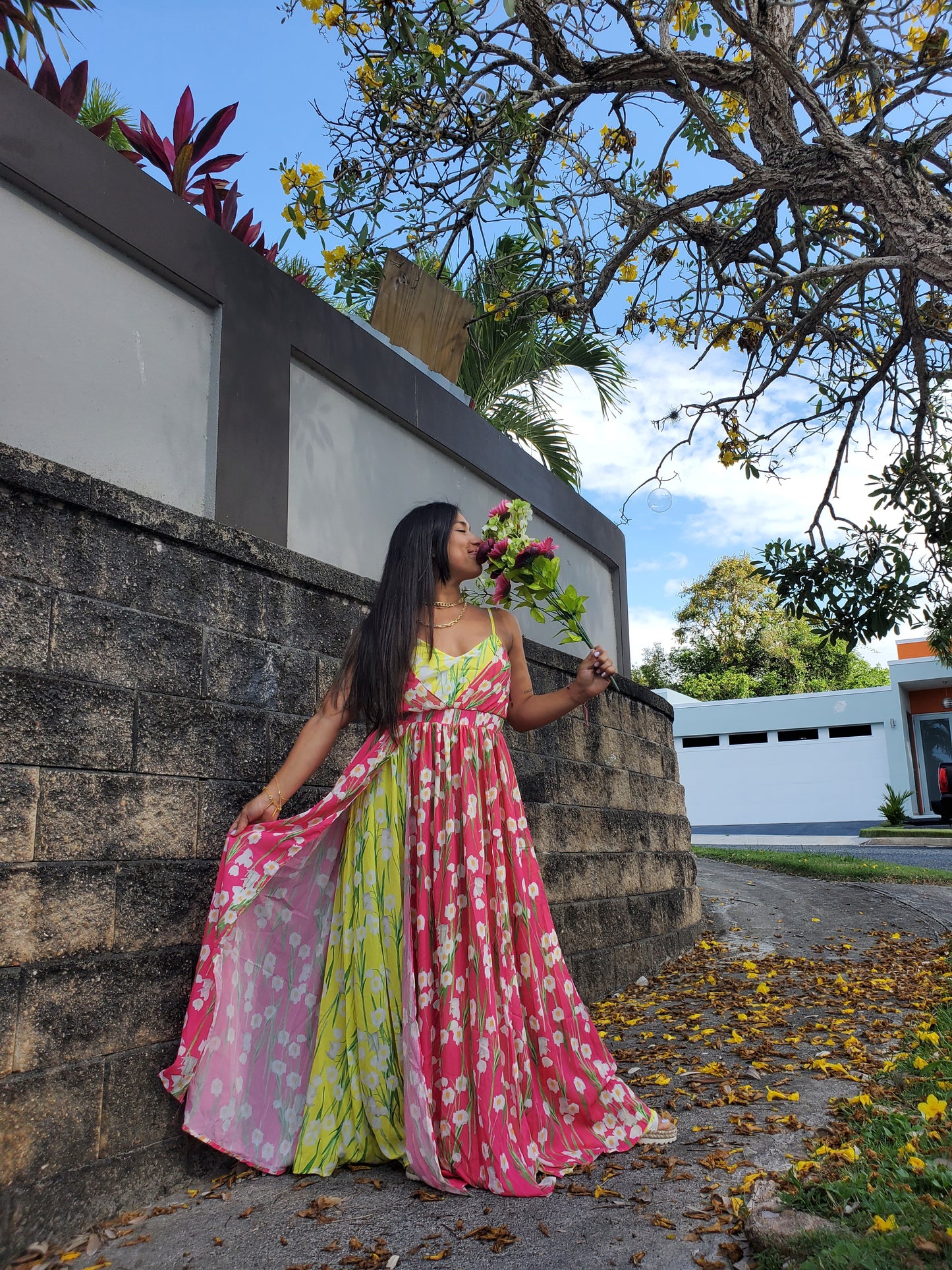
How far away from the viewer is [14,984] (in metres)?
2.07

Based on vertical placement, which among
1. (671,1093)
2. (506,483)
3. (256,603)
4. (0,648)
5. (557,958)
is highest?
(506,483)

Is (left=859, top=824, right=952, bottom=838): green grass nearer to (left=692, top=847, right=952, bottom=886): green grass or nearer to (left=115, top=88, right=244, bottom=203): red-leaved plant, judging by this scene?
(left=692, top=847, right=952, bottom=886): green grass

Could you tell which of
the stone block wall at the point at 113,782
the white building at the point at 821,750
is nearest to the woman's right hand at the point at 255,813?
the stone block wall at the point at 113,782

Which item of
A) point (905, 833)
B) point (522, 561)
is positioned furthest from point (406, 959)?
point (905, 833)

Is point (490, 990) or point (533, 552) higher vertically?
point (533, 552)

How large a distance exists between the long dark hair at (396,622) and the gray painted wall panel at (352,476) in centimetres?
87

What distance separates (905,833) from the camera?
16.2 meters

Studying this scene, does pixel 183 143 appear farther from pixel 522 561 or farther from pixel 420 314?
pixel 522 561

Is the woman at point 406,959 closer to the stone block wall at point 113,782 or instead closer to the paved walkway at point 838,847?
the stone block wall at point 113,782

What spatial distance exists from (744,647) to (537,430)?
→ 26.0 meters

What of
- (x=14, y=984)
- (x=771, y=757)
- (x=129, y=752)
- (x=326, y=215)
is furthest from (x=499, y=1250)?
(x=771, y=757)

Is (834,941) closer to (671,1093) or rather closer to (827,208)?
(671,1093)

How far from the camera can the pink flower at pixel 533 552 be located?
2797 millimetres

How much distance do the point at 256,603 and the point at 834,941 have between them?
4.67 m
